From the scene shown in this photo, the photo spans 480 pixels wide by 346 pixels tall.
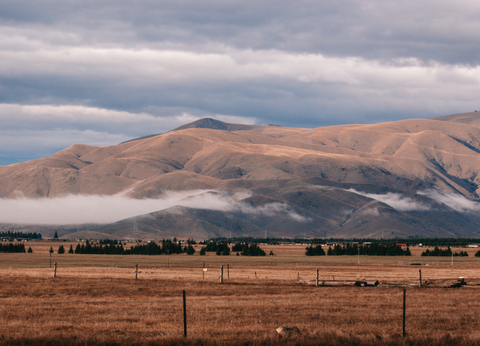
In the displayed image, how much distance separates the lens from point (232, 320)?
31.1 metres

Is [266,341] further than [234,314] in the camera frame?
No

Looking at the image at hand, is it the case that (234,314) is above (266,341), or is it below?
below

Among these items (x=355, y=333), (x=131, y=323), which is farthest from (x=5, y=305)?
(x=355, y=333)

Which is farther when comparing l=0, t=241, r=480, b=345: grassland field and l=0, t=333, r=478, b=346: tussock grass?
l=0, t=241, r=480, b=345: grassland field

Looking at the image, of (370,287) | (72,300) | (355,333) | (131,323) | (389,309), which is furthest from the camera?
(370,287)

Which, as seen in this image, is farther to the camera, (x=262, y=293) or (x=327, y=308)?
(x=262, y=293)

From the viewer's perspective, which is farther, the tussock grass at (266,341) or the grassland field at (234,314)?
the grassland field at (234,314)

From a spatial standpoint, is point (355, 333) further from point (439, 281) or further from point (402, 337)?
point (439, 281)

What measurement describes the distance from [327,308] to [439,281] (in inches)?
849

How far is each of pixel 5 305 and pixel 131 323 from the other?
11916mm

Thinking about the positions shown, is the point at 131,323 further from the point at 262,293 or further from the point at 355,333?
the point at 262,293

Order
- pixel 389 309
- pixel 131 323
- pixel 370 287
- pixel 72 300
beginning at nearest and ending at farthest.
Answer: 1. pixel 131 323
2. pixel 389 309
3. pixel 72 300
4. pixel 370 287

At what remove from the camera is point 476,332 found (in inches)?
1064

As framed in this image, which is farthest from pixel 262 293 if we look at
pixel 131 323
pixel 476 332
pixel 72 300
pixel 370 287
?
pixel 476 332
